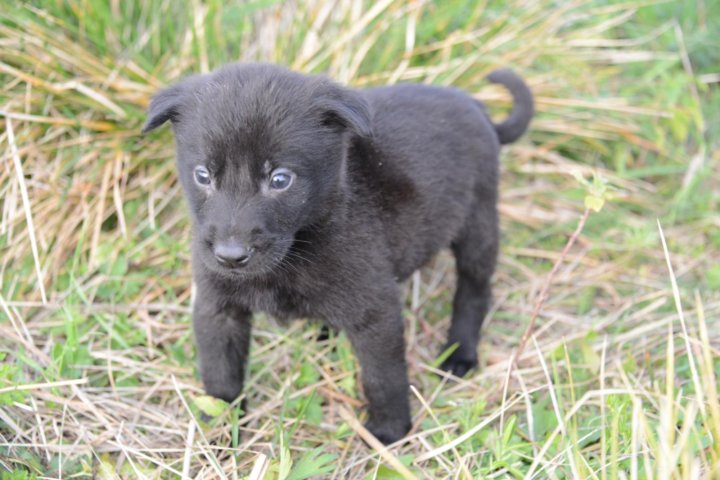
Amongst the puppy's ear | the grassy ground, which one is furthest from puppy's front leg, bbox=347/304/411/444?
the puppy's ear

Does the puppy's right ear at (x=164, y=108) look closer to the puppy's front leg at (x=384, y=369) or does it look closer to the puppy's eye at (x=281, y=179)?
the puppy's eye at (x=281, y=179)

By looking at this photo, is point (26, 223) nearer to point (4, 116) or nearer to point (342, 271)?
point (4, 116)

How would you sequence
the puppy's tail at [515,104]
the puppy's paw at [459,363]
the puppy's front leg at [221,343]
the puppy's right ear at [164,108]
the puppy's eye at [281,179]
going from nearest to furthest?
Answer: the puppy's eye at [281,179], the puppy's right ear at [164,108], the puppy's front leg at [221,343], the puppy's paw at [459,363], the puppy's tail at [515,104]

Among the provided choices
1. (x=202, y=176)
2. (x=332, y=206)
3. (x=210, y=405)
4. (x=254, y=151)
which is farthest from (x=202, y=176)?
(x=210, y=405)

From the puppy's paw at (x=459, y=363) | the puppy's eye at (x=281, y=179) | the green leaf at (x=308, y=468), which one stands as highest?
the puppy's eye at (x=281, y=179)

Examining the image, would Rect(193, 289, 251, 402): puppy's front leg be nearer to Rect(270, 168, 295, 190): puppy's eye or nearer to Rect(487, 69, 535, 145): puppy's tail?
Rect(270, 168, 295, 190): puppy's eye

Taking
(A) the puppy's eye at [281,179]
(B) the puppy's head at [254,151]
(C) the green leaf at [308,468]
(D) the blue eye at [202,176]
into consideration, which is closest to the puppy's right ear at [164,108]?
(B) the puppy's head at [254,151]

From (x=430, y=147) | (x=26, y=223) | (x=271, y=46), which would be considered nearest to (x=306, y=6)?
(x=271, y=46)
